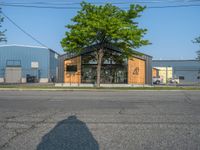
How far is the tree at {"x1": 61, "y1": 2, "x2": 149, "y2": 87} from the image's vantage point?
110 feet

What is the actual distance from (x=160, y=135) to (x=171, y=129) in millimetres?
934

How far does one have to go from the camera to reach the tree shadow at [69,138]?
6715 millimetres

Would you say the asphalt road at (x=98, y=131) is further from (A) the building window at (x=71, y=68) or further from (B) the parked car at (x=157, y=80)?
(B) the parked car at (x=157, y=80)

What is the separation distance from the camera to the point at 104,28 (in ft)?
109

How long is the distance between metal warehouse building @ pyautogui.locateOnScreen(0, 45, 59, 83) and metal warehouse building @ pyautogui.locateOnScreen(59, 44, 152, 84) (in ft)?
56.1

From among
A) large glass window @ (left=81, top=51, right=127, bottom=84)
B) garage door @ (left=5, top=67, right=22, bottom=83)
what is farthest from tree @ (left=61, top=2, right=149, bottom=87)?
garage door @ (left=5, top=67, right=22, bottom=83)

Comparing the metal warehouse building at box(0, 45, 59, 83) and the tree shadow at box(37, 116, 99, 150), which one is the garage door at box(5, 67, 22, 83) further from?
the tree shadow at box(37, 116, 99, 150)

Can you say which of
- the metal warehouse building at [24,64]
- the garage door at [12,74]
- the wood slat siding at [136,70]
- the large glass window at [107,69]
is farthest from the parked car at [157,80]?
the garage door at [12,74]

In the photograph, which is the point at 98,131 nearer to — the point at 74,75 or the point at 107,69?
the point at 107,69

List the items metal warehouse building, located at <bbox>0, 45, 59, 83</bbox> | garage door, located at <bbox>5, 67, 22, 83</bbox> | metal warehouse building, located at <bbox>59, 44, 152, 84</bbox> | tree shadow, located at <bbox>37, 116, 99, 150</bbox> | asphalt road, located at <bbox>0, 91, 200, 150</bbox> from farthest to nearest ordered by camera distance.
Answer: metal warehouse building, located at <bbox>0, 45, 59, 83</bbox> < garage door, located at <bbox>5, 67, 22, 83</bbox> < metal warehouse building, located at <bbox>59, 44, 152, 84</bbox> < asphalt road, located at <bbox>0, 91, 200, 150</bbox> < tree shadow, located at <bbox>37, 116, 99, 150</bbox>

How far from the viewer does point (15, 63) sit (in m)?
61.0

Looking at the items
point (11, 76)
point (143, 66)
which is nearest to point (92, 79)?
point (143, 66)

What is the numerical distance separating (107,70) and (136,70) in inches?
151

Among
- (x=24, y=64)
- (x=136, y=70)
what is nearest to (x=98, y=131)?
(x=136, y=70)
